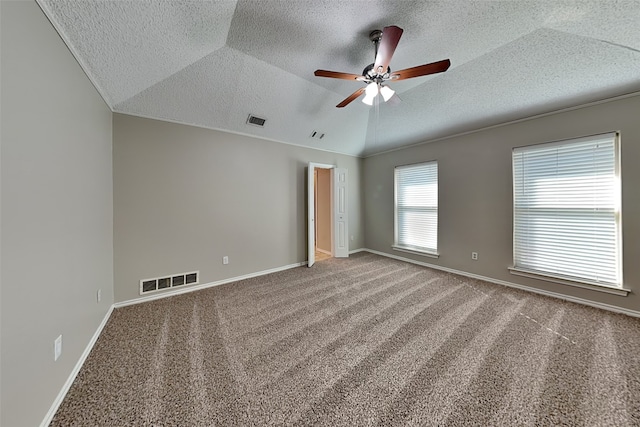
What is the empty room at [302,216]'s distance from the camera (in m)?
1.31

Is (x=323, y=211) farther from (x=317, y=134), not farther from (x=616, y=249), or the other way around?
(x=616, y=249)

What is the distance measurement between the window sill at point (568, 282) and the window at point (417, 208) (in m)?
1.24

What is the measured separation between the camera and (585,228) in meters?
2.72

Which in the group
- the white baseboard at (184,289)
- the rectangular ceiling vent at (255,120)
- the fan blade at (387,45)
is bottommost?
the white baseboard at (184,289)

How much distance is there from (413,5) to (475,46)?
0.94 meters

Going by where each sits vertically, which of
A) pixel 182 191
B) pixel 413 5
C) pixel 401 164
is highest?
pixel 413 5

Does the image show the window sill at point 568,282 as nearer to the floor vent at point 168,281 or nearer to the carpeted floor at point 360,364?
the carpeted floor at point 360,364

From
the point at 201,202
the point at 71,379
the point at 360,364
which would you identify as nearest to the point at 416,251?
the point at 360,364

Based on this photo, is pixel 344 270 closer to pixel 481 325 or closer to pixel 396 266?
pixel 396 266

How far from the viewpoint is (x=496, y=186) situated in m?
3.37

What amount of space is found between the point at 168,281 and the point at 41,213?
1.95 meters

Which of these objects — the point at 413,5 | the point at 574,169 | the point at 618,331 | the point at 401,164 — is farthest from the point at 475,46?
the point at 618,331

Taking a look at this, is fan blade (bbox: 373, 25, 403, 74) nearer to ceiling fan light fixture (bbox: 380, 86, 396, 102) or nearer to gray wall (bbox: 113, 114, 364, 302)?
ceiling fan light fixture (bbox: 380, 86, 396, 102)

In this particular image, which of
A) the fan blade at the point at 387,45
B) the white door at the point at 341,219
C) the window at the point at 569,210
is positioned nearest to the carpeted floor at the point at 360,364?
the window at the point at 569,210
